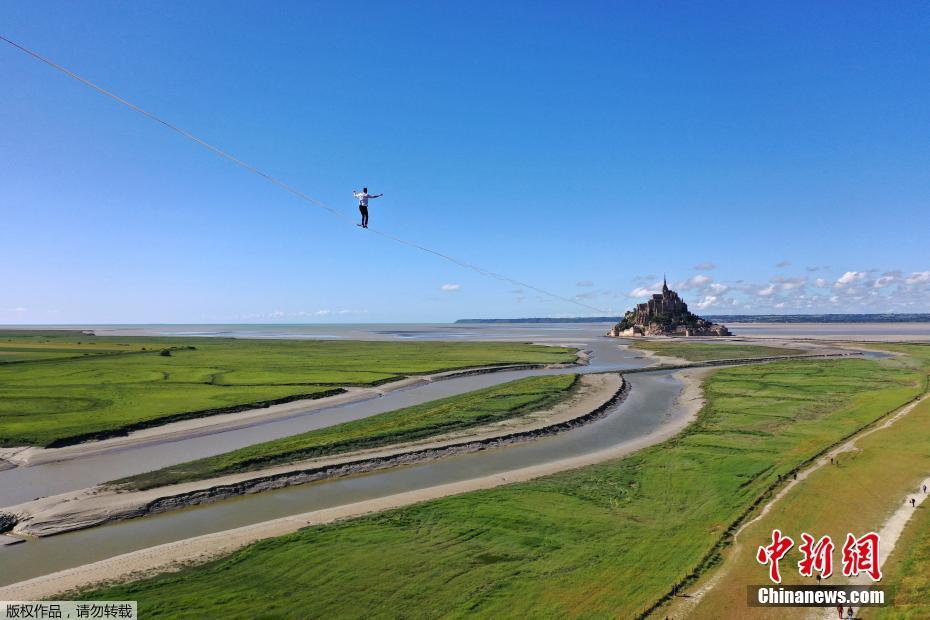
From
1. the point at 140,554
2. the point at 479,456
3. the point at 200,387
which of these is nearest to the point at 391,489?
the point at 479,456

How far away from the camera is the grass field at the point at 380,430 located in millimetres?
22359

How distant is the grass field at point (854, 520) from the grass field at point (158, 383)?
3111cm

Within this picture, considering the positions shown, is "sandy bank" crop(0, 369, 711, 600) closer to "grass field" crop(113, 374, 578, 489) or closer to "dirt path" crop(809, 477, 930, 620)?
"grass field" crop(113, 374, 578, 489)

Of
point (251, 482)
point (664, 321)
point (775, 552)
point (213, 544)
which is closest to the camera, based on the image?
point (775, 552)

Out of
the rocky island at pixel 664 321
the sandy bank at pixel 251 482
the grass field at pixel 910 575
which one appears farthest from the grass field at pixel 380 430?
the rocky island at pixel 664 321

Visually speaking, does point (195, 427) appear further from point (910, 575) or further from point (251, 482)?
point (910, 575)

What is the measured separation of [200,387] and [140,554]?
114ft

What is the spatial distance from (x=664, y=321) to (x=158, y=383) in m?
139

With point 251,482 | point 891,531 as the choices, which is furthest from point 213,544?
point 891,531

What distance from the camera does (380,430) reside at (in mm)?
29438

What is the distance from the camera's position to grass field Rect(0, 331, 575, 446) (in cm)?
3086

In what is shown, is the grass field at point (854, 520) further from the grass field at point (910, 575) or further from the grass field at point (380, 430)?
the grass field at point (380, 430)

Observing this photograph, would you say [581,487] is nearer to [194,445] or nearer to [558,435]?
[558,435]

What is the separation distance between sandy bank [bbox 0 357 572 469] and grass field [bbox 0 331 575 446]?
0.96m
